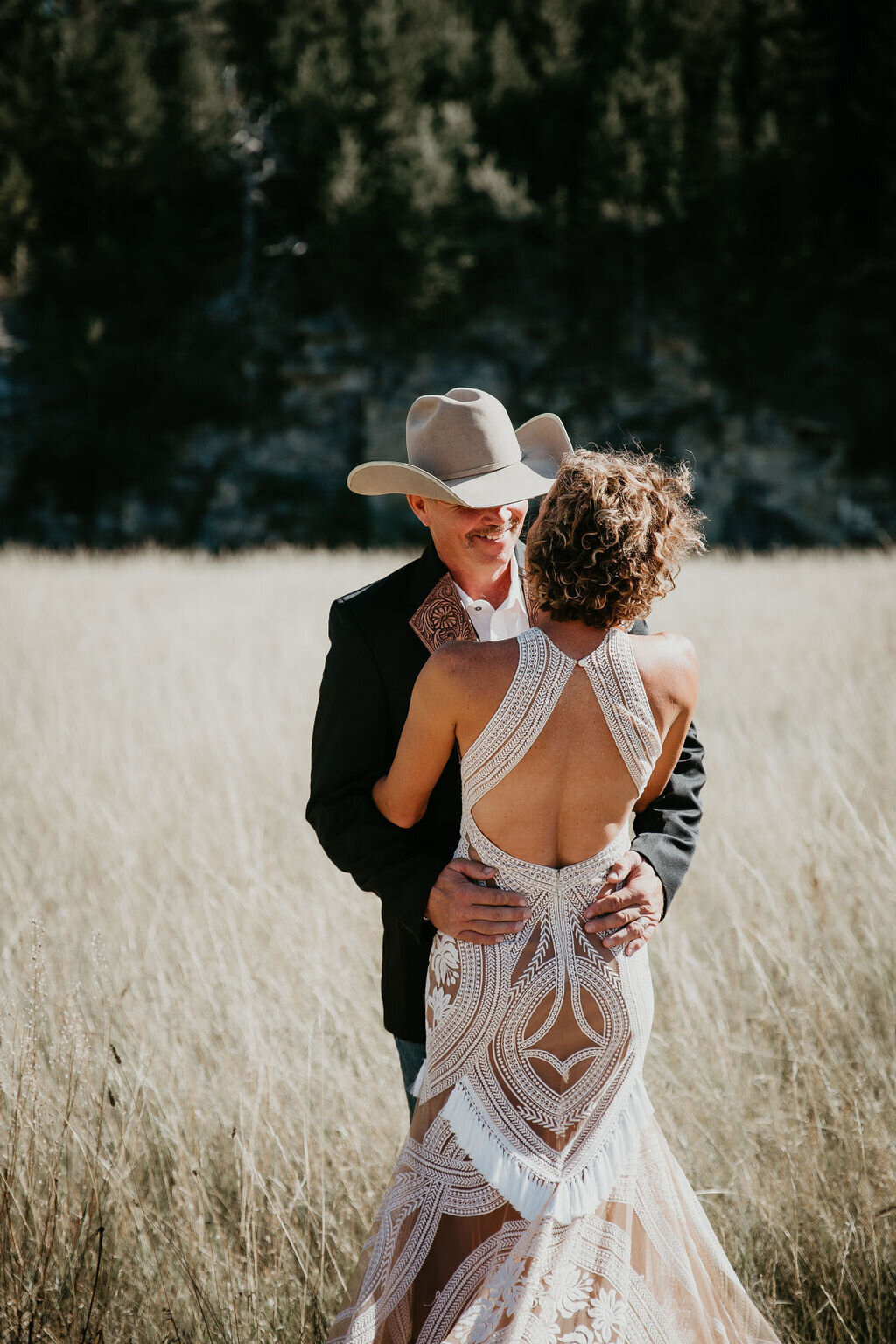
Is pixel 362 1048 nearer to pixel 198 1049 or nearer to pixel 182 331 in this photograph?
pixel 198 1049

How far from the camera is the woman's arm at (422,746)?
1616 mm

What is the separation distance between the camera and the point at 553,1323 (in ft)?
4.77

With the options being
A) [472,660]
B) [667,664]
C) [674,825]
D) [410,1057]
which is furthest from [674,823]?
[410,1057]

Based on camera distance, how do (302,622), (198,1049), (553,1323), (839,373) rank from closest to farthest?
(553,1323), (198,1049), (302,622), (839,373)

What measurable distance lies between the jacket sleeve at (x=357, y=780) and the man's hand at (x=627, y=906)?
344mm

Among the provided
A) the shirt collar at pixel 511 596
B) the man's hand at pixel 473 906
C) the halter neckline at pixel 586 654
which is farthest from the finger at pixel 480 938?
the shirt collar at pixel 511 596

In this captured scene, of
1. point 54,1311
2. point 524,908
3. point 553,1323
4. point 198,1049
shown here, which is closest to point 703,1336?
point 553,1323

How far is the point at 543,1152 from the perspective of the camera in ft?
5.04

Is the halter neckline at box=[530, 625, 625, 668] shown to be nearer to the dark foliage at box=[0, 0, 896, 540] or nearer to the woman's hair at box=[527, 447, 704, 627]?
the woman's hair at box=[527, 447, 704, 627]

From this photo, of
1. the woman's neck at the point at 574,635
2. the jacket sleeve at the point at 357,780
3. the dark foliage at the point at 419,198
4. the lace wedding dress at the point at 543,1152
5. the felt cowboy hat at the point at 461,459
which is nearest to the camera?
the lace wedding dress at the point at 543,1152

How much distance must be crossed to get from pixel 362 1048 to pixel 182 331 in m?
25.3

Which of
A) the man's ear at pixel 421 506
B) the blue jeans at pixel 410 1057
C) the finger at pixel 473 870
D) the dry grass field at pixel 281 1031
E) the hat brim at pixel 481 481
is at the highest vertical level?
the hat brim at pixel 481 481

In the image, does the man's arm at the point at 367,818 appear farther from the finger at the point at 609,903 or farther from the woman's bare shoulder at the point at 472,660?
the woman's bare shoulder at the point at 472,660

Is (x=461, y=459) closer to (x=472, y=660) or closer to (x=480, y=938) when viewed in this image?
(x=472, y=660)
